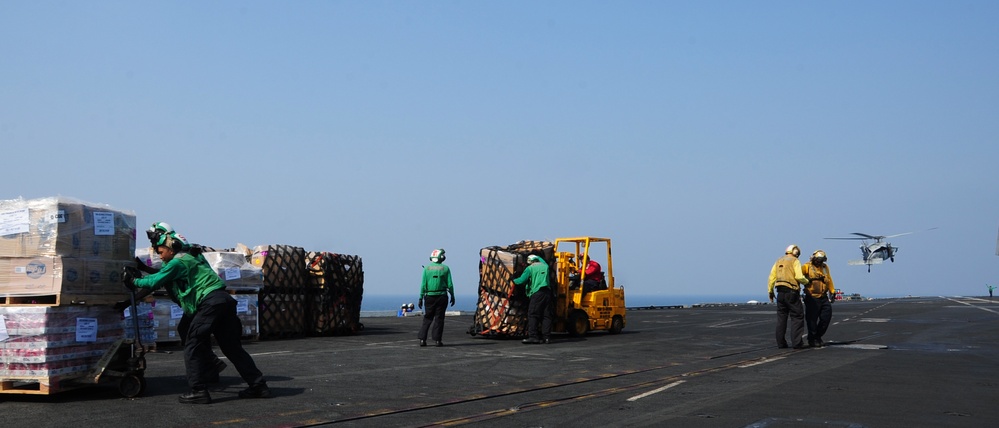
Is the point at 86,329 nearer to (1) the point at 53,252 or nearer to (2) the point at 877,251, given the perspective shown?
(1) the point at 53,252

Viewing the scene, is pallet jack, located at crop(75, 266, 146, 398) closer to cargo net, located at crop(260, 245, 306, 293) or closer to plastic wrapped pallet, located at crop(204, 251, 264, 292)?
plastic wrapped pallet, located at crop(204, 251, 264, 292)

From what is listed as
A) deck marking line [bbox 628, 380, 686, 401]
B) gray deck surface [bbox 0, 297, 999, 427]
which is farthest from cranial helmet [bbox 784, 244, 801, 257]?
deck marking line [bbox 628, 380, 686, 401]

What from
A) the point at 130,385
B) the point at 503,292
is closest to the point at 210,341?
the point at 130,385

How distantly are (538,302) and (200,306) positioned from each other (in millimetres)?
10009

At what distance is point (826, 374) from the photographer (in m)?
12.1

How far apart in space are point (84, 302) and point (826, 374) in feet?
32.1

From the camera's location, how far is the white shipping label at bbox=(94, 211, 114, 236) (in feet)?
31.9

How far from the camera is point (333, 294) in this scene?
68.8 feet

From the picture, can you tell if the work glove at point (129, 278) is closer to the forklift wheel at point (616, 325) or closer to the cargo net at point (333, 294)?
the cargo net at point (333, 294)

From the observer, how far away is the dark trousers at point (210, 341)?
909 cm

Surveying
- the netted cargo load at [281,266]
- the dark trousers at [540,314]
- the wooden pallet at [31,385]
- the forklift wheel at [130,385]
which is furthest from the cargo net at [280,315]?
the wooden pallet at [31,385]

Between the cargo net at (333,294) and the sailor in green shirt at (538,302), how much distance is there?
5019mm

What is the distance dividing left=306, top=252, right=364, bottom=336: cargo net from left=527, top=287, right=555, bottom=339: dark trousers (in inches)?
206

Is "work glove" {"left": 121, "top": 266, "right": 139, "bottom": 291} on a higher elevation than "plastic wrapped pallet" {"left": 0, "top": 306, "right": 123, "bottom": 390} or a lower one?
higher
